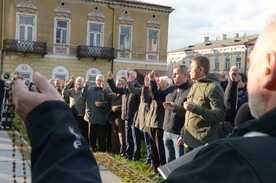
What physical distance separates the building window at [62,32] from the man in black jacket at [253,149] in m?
27.6

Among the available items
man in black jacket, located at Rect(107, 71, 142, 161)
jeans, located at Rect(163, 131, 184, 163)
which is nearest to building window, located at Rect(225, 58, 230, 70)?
man in black jacket, located at Rect(107, 71, 142, 161)

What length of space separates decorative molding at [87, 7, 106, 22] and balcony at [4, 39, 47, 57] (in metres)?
4.07

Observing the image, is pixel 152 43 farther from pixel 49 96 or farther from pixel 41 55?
pixel 49 96

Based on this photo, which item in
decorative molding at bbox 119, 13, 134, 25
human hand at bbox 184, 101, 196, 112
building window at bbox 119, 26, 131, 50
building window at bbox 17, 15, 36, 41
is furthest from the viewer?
building window at bbox 119, 26, 131, 50

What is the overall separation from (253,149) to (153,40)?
29.7 m

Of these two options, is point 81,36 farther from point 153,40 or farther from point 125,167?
point 125,167

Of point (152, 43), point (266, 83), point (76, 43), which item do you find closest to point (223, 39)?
point (152, 43)

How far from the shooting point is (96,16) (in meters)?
28.6

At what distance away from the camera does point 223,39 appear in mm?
65500

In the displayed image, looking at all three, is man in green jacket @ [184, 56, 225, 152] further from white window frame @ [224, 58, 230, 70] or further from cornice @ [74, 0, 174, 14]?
white window frame @ [224, 58, 230, 70]

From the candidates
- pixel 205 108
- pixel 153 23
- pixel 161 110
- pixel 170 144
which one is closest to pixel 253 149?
pixel 205 108

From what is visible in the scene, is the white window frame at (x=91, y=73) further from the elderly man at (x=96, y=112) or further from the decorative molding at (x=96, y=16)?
the elderly man at (x=96, y=112)

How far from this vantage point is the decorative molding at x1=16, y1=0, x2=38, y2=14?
2625cm

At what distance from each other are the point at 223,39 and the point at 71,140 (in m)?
66.8
